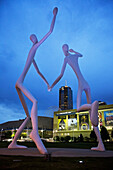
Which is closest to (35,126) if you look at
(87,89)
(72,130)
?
(87,89)

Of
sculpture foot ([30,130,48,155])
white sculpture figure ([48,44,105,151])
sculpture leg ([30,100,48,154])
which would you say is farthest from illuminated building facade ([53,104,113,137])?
sculpture foot ([30,130,48,155])

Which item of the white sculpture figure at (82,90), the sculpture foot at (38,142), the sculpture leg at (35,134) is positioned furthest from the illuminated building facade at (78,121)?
the sculpture foot at (38,142)

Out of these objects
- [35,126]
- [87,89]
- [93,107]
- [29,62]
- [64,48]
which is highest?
[64,48]

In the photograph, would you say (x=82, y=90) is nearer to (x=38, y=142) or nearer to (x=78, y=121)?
(x=38, y=142)

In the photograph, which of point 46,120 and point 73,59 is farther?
point 46,120

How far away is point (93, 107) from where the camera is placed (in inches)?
317

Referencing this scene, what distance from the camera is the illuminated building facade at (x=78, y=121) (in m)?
65.2

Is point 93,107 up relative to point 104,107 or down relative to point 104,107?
down

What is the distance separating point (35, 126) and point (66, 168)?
4038 millimetres

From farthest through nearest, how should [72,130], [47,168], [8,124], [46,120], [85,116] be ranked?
[8,124] < [46,120] < [72,130] < [85,116] < [47,168]

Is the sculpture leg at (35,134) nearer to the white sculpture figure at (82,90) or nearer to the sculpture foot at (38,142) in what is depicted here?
the sculpture foot at (38,142)

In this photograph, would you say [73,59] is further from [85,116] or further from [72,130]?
[72,130]

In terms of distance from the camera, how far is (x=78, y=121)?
247 ft

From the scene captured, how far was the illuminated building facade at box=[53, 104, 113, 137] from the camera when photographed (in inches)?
2566
